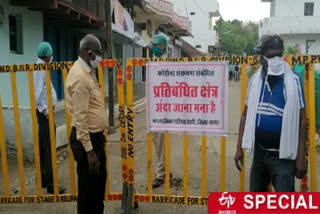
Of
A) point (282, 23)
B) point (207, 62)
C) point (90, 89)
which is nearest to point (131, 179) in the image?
point (90, 89)

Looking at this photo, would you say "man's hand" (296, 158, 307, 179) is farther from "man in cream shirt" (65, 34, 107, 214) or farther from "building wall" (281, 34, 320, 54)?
"building wall" (281, 34, 320, 54)

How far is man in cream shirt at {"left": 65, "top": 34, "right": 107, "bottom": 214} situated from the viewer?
283cm

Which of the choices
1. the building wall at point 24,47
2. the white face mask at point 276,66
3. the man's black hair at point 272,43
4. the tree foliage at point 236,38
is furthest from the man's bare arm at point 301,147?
the tree foliage at point 236,38

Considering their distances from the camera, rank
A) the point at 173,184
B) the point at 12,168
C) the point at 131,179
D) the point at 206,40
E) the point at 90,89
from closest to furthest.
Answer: the point at 90,89, the point at 131,179, the point at 173,184, the point at 12,168, the point at 206,40

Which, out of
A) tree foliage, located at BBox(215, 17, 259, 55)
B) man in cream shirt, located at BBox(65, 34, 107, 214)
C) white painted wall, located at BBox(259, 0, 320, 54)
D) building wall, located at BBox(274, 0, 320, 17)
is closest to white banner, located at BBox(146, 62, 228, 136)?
man in cream shirt, located at BBox(65, 34, 107, 214)

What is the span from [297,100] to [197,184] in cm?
244

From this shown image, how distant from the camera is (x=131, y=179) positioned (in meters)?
3.66

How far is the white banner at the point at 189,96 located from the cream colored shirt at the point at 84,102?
0.66 metres

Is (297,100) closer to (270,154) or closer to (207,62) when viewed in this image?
(270,154)

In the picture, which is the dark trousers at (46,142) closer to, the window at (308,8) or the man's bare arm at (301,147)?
the man's bare arm at (301,147)

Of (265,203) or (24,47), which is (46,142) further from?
(24,47)

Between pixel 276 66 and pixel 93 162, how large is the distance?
5.52 ft

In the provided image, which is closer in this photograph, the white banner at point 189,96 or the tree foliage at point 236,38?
the white banner at point 189,96

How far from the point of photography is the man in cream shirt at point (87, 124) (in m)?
2.83
